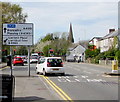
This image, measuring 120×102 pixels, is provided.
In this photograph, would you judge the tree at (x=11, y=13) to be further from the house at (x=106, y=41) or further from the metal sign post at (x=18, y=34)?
the house at (x=106, y=41)

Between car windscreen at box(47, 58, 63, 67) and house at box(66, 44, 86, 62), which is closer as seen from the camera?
car windscreen at box(47, 58, 63, 67)

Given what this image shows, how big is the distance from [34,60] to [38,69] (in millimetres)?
35034

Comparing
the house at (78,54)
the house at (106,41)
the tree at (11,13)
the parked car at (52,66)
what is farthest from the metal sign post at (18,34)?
the house at (78,54)

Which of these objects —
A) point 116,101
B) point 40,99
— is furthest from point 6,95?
point 116,101

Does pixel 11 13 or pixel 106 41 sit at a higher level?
pixel 11 13

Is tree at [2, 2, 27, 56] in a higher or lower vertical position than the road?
higher

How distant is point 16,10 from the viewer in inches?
1565

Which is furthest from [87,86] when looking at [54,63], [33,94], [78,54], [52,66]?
[78,54]

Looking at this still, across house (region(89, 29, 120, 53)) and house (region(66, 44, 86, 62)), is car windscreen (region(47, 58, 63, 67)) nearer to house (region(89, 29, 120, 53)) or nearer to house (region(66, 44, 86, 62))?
house (region(89, 29, 120, 53))

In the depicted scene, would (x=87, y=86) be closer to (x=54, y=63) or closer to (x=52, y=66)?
(x=52, y=66)

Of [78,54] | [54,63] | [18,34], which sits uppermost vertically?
[18,34]

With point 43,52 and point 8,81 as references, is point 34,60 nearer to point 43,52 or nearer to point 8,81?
point 8,81

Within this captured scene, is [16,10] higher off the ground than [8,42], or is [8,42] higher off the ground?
[16,10]

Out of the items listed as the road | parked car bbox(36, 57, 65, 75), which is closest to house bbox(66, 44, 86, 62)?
parked car bbox(36, 57, 65, 75)
